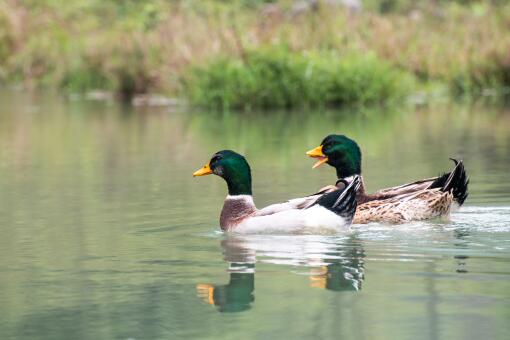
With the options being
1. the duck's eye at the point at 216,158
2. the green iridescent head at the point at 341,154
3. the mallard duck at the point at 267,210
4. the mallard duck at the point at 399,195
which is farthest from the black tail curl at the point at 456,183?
the duck's eye at the point at 216,158

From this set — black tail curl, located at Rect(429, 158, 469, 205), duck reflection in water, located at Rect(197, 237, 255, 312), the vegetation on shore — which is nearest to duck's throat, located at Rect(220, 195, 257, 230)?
duck reflection in water, located at Rect(197, 237, 255, 312)

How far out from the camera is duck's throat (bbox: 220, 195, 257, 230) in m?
10.3

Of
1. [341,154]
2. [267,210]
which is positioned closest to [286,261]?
[267,210]

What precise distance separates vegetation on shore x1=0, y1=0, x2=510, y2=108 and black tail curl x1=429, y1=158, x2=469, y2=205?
45.2ft

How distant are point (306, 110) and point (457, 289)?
17056mm

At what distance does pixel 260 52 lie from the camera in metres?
25.5

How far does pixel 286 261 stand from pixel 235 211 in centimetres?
155

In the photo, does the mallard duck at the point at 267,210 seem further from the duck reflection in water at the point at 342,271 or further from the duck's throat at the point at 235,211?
the duck reflection in water at the point at 342,271

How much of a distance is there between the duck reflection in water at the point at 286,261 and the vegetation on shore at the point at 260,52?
598 inches

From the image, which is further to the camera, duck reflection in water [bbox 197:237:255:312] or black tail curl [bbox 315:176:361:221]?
black tail curl [bbox 315:176:361:221]

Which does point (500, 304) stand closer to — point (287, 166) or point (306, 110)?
point (287, 166)

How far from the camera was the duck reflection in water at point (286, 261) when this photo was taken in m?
7.72

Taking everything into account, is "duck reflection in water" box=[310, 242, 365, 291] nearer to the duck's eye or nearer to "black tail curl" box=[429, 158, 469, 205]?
the duck's eye

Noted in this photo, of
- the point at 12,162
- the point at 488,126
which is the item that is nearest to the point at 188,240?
the point at 12,162
